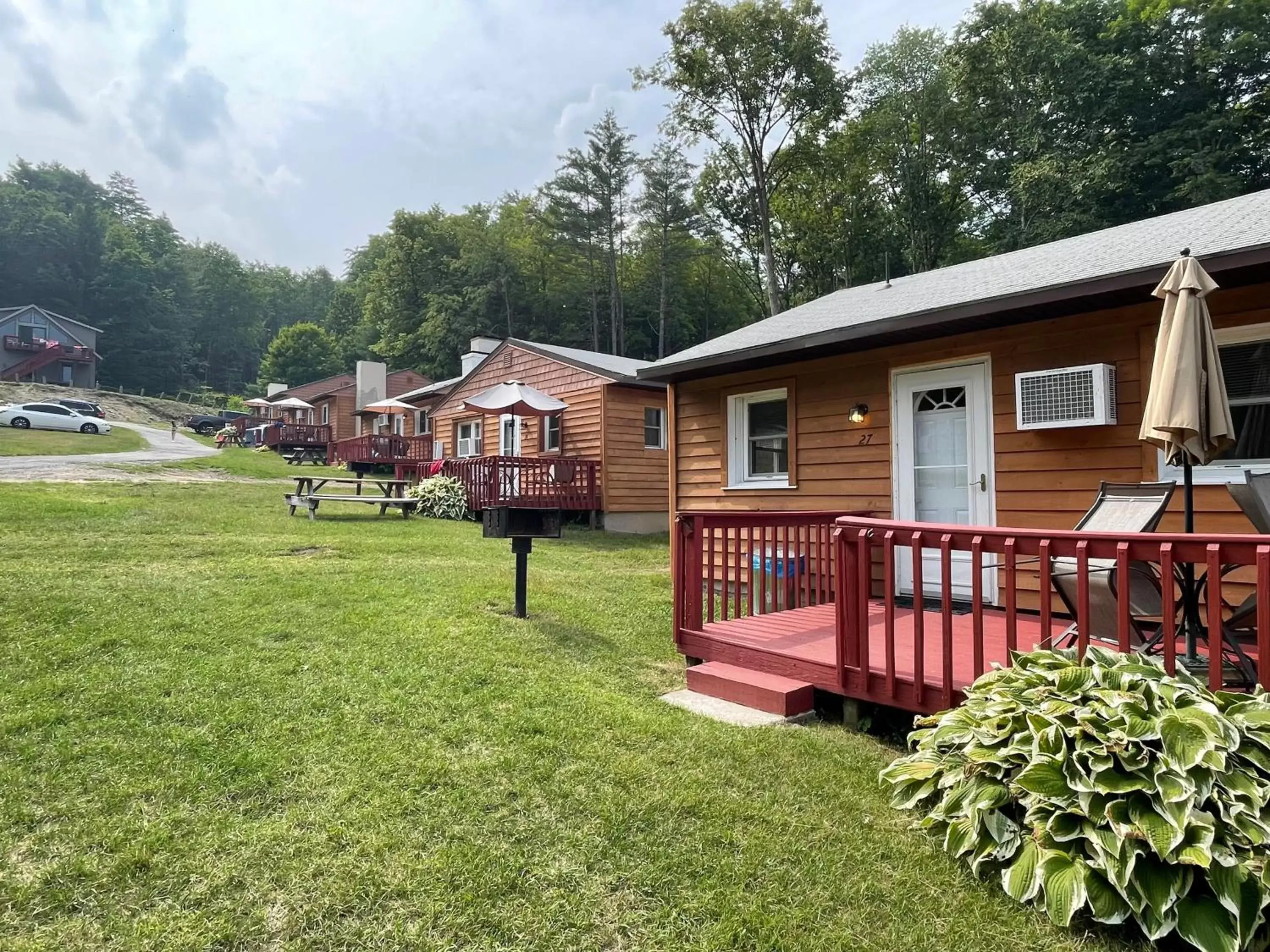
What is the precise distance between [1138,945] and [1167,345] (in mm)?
2580

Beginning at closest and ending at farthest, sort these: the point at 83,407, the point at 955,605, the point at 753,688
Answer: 1. the point at 753,688
2. the point at 955,605
3. the point at 83,407

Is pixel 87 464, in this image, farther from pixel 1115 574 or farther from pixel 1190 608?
pixel 1190 608

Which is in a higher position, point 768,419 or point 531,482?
point 768,419

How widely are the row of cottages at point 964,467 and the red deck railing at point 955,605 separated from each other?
0.01 m

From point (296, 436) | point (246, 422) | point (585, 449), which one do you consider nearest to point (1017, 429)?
point (585, 449)

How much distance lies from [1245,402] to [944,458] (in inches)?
74.4

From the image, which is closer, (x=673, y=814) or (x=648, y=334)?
(x=673, y=814)

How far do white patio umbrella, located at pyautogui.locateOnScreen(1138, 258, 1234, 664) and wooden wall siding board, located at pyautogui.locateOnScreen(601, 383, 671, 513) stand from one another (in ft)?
32.7

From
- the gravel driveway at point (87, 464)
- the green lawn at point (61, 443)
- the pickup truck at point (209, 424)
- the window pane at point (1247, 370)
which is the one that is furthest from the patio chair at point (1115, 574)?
the pickup truck at point (209, 424)

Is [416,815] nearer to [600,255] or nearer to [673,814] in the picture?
[673,814]

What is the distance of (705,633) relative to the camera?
4352mm

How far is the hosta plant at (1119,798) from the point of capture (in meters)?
1.79

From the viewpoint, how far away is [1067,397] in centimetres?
474

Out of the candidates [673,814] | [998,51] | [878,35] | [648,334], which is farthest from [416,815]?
[648,334]
